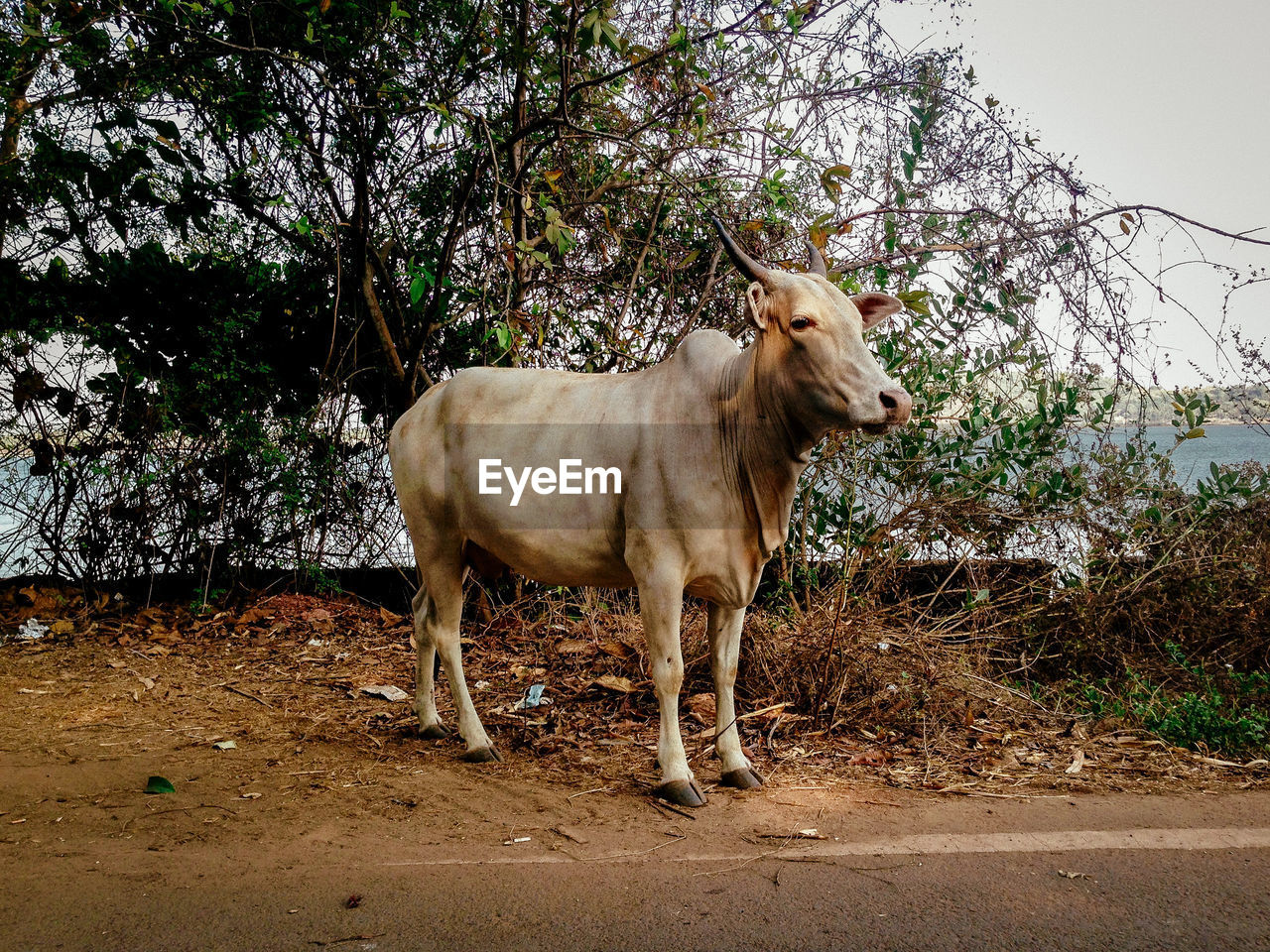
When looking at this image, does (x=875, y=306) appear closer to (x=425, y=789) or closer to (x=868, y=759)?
(x=868, y=759)

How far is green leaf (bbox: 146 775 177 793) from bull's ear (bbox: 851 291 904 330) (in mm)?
3298

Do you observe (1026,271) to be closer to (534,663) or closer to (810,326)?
(810,326)

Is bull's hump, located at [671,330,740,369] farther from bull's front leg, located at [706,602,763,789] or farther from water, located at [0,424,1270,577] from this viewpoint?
water, located at [0,424,1270,577]

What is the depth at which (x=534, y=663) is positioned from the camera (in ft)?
18.7

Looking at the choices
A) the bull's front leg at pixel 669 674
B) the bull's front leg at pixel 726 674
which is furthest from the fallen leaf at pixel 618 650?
the bull's front leg at pixel 669 674

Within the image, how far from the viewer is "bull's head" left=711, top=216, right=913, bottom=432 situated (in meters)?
3.13

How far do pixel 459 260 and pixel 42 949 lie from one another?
16.3ft

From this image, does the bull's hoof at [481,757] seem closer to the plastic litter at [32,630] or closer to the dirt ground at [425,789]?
the dirt ground at [425,789]

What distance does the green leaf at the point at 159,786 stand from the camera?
361 cm

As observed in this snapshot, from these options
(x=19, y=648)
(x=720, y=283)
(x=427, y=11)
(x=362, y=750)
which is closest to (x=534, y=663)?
(x=362, y=750)

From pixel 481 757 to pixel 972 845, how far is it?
6.83 feet

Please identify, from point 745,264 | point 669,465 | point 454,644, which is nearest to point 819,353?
point 745,264

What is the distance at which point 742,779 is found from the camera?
3.77 metres

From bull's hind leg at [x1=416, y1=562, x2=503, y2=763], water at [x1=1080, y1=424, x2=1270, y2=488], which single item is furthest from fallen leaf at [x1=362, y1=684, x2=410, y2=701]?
water at [x1=1080, y1=424, x2=1270, y2=488]
